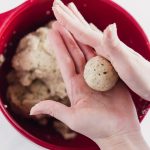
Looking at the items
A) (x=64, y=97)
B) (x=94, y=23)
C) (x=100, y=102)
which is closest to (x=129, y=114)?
(x=100, y=102)

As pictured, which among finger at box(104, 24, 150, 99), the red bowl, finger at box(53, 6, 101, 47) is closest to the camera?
finger at box(104, 24, 150, 99)

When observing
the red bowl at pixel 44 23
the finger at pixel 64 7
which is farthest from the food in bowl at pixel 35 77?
the finger at pixel 64 7

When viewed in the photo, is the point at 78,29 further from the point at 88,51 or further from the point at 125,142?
the point at 125,142

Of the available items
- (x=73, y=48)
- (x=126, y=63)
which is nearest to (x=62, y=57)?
(x=73, y=48)

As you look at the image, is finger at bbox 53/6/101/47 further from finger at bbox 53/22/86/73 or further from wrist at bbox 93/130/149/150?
wrist at bbox 93/130/149/150

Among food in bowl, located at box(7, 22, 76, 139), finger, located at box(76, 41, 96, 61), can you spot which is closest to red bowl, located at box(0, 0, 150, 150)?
food in bowl, located at box(7, 22, 76, 139)

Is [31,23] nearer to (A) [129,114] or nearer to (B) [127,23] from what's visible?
(B) [127,23]
